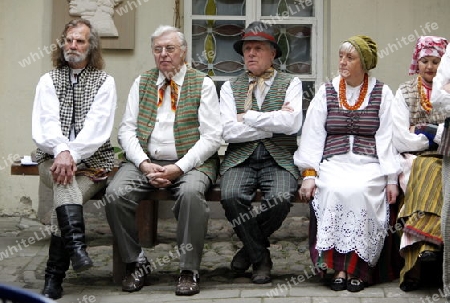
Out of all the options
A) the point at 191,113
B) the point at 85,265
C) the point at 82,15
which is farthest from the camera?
the point at 82,15

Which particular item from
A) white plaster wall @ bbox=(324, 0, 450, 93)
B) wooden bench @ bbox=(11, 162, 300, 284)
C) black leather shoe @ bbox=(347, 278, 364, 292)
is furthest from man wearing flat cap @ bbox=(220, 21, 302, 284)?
white plaster wall @ bbox=(324, 0, 450, 93)

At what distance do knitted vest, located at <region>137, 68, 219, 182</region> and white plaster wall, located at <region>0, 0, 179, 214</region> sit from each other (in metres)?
2.07

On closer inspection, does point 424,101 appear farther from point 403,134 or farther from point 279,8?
point 279,8

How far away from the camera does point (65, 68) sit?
5566 millimetres

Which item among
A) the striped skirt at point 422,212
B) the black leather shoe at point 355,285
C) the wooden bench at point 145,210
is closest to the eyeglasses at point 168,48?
the wooden bench at point 145,210

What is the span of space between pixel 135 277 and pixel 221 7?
11.1 ft

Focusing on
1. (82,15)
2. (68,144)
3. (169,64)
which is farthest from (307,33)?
(68,144)

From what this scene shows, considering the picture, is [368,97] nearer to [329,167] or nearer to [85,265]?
[329,167]

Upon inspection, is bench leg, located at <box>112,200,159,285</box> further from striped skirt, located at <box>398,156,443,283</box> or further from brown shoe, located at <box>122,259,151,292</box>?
striped skirt, located at <box>398,156,443,283</box>

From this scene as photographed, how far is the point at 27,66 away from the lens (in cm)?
763

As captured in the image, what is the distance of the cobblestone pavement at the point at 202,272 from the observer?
5.01 m

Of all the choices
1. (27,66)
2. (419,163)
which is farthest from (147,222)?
(419,163)

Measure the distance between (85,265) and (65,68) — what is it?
141 centimetres

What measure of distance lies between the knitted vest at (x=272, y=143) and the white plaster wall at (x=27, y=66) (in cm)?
222
